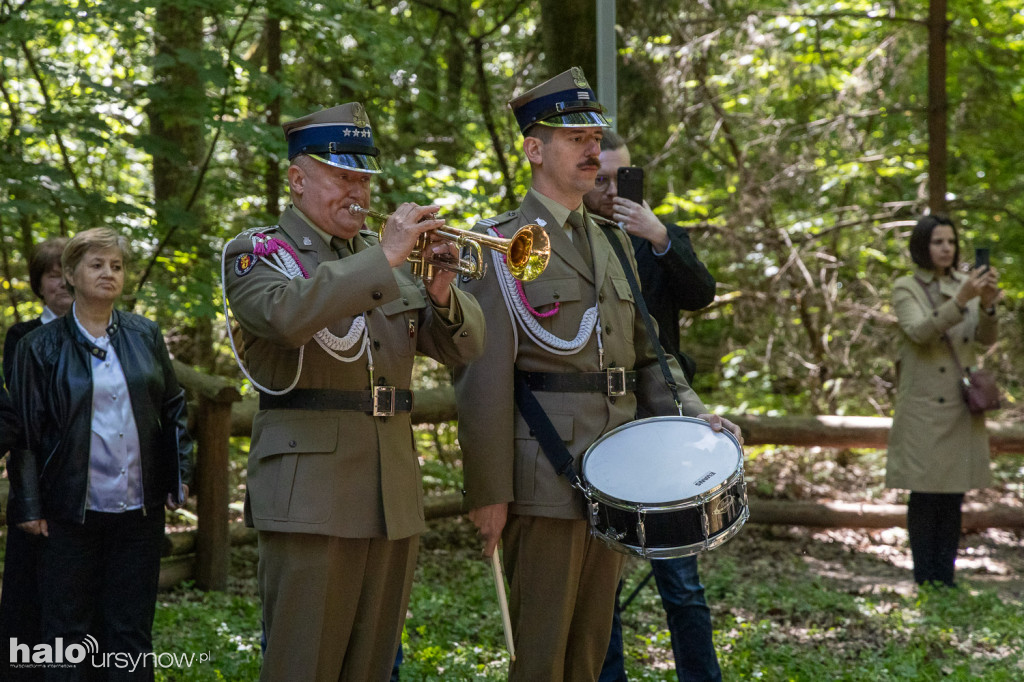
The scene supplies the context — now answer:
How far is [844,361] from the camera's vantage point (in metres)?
9.31

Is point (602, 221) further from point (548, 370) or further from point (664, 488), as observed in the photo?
point (664, 488)

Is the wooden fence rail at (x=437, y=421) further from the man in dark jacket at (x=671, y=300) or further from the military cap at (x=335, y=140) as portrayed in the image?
→ the military cap at (x=335, y=140)

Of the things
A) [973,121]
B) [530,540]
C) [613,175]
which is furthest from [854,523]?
[530,540]

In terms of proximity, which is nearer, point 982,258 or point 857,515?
point 982,258

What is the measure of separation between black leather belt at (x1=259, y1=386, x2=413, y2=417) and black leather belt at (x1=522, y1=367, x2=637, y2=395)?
0.52 meters

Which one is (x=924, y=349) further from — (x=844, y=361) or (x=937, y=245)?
(x=844, y=361)

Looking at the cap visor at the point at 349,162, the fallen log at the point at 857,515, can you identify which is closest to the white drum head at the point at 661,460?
the cap visor at the point at 349,162

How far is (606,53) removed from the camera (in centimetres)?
502

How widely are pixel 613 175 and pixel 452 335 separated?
138 cm

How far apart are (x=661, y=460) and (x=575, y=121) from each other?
1135 mm

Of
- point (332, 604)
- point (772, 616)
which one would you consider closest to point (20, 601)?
point (332, 604)

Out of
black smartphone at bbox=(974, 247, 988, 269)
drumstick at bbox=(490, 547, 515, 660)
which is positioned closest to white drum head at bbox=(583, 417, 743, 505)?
drumstick at bbox=(490, 547, 515, 660)

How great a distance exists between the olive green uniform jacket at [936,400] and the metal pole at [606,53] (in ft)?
8.38

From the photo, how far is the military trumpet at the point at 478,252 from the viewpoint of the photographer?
2.92m
